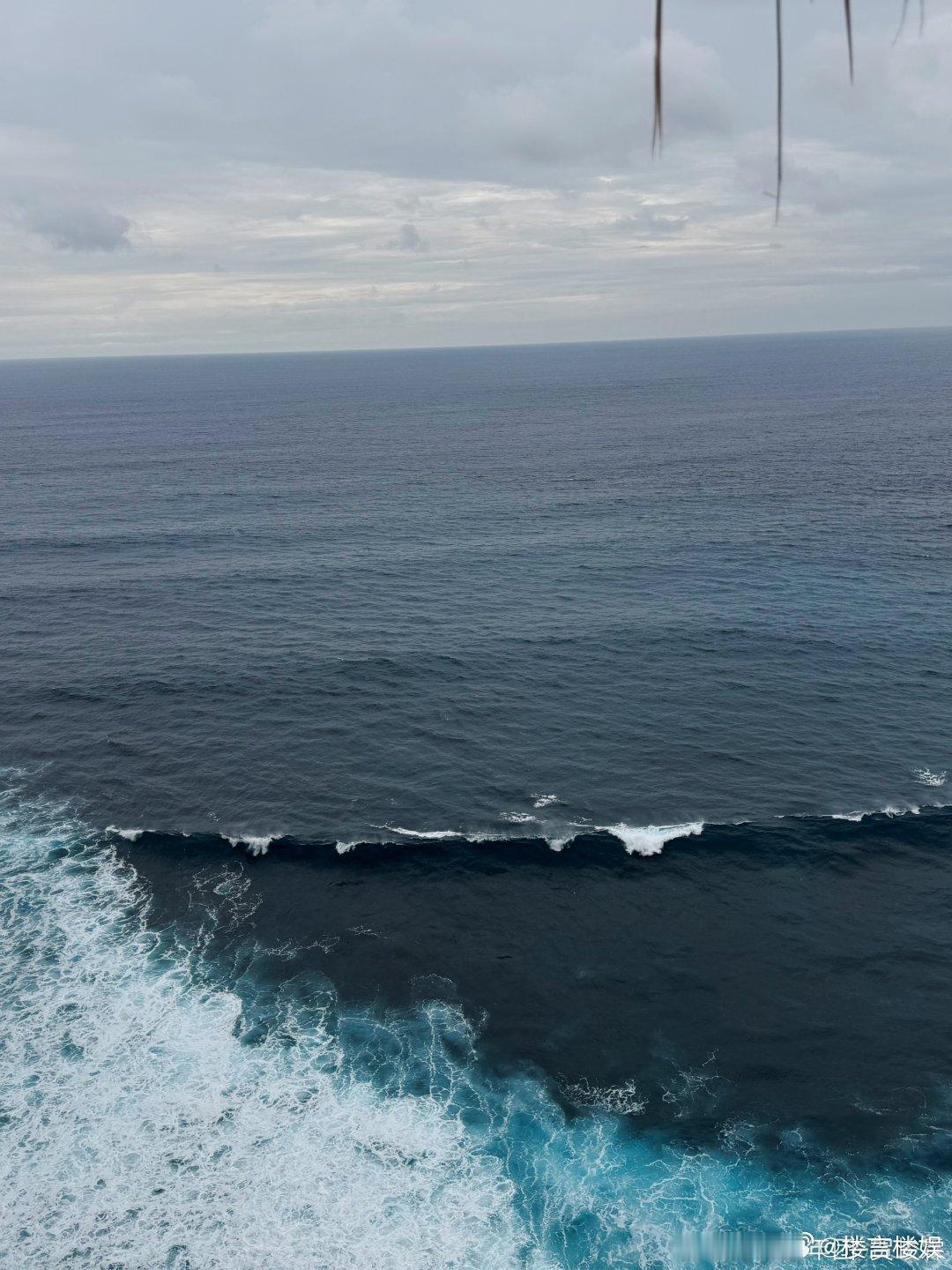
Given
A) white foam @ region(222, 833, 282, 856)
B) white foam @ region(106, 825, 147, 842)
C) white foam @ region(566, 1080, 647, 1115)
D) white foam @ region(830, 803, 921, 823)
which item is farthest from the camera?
white foam @ region(106, 825, 147, 842)

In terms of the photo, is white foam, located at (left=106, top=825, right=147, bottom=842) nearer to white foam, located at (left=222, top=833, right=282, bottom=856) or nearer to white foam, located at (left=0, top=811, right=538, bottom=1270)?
white foam, located at (left=222, top=833, right=282, bottom=856)

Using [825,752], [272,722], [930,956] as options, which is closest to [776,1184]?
[930,956]

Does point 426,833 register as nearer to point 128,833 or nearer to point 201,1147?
point 128,833

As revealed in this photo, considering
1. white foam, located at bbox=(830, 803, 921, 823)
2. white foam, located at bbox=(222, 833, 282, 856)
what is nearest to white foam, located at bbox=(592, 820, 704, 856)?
white foam, located at bbox=(830, 803, 921, 823)

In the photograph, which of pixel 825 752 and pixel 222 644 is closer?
pixel 825 752

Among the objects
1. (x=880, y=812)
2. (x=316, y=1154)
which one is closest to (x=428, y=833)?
(x=316, y=1154)

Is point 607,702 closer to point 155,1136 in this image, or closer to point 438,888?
point 438,888
